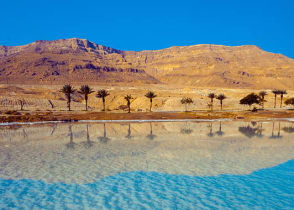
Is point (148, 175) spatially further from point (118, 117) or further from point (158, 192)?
point (118, 117)

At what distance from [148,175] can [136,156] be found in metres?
3.66

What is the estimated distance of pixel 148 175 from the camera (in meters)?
12.2

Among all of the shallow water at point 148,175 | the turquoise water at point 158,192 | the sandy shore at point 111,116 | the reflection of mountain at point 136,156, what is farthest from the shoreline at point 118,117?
the turquoise water at point 158,192

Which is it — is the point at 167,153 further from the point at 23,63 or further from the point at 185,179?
the point at 23,63

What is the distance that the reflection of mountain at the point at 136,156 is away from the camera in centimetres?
1268

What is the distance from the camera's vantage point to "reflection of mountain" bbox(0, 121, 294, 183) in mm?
12680

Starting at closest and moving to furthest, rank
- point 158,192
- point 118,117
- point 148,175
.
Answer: point 158,192 → point 148,175 → point 118,117

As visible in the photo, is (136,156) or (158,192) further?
(136,156)

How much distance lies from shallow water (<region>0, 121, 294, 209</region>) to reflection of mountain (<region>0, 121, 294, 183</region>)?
0.16 feet

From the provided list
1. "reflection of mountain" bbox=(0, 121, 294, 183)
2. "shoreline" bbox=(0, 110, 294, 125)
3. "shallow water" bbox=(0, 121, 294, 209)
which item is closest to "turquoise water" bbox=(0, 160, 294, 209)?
"shallow water" bbox=(0, 121, 294, 209)

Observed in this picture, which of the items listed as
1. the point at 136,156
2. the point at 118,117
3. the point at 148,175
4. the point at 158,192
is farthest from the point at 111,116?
the point at 158,192

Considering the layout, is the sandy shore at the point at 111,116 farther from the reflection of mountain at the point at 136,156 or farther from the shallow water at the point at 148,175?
the shallow water at the point at 148,175

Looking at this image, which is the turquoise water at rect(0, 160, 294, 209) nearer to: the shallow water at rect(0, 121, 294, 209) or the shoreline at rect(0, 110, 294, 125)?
the shallow water at rect(0, 121, 294, 209)

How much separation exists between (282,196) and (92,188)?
23.4 feet
